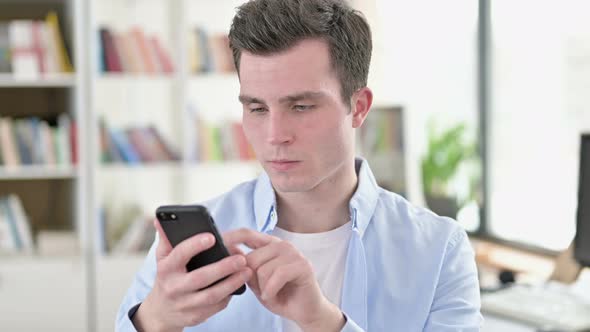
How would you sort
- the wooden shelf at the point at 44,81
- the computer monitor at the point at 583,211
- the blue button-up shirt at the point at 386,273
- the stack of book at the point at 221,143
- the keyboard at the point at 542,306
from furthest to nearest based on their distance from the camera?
the stack of book at the point at 221,143
the wooden shelf at the point at 44,81
the computer monitor at the point at 583,211
the keyboard at the point at 542,306
the blue button-up shirt at the point at 386,273

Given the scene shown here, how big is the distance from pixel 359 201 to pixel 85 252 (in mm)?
2934

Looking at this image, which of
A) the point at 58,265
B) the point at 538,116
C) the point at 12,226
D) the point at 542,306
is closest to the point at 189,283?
the point at 542,306

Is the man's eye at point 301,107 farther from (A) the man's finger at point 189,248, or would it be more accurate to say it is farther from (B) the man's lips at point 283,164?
(A) the man's finger at point 189,248

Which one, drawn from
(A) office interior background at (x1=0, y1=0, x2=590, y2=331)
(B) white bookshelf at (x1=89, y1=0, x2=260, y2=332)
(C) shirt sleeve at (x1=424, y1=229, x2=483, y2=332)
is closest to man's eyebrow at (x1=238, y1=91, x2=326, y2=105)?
(C) shirt sleeve at (x1=424, y1=229, x2=483, y2=332)

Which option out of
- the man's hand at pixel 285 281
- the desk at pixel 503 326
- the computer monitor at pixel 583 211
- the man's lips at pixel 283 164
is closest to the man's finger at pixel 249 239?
the man's hand at pixel 285 281

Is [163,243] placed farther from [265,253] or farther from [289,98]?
[289,98]

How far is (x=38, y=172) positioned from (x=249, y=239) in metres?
3.18

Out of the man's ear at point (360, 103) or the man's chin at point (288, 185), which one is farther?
the man's ear at point (360, 103)

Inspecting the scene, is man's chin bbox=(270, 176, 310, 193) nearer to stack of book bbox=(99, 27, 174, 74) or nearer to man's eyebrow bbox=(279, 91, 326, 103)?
man's eyebrow bbox=(279, 91, 326, 103)

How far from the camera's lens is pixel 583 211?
2787mm

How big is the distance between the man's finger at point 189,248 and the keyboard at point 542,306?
5.16ft

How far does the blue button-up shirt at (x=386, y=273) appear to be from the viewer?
1623mm

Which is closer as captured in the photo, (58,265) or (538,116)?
(58,265)

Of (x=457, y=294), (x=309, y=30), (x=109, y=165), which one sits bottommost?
(x=109, y=165)
